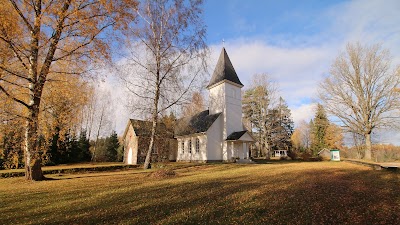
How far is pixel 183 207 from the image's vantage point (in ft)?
20.3

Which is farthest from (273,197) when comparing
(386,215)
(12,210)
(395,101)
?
(395,101)

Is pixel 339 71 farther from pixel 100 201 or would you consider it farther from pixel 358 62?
pixel 100 201

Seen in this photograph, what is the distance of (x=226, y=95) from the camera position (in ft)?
88.0

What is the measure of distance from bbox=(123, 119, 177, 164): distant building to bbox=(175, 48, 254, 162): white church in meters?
3.07

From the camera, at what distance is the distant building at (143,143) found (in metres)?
21.4

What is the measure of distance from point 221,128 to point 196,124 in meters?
3.79

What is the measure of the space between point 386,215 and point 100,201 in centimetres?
781

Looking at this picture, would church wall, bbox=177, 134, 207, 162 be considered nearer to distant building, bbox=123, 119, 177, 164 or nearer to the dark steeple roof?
distant building, bbox=123, 119, 177, 164

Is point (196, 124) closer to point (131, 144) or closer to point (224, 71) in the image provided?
point (224, 71)

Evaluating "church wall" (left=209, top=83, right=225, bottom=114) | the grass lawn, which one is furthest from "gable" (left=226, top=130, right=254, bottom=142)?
the grass lawn

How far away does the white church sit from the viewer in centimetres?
2566

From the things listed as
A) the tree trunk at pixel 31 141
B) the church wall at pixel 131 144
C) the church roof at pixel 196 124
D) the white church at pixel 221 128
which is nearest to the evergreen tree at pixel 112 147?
the church wall at pixel 131 144

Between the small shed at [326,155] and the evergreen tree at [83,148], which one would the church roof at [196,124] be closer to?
the evergreen tree at [83,148]

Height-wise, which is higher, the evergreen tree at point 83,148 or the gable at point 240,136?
the gable at point 240,136
